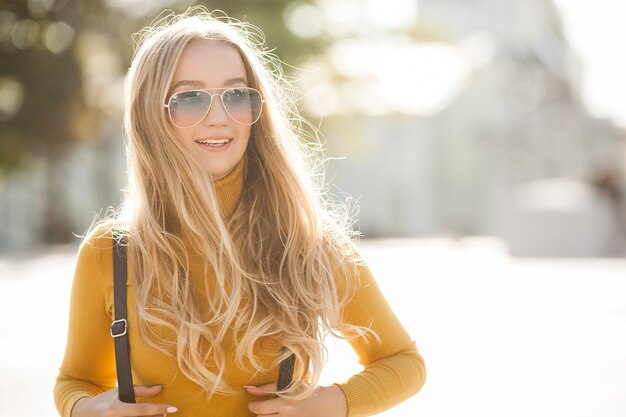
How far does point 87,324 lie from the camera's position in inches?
90.6

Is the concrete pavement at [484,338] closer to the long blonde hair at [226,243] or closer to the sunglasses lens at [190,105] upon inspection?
the long blonde hair at [226,243]

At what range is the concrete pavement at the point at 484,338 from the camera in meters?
5.86

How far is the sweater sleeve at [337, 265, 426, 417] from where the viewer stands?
2.37m

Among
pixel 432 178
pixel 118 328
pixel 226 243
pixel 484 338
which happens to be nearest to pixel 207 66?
pixel 226 243

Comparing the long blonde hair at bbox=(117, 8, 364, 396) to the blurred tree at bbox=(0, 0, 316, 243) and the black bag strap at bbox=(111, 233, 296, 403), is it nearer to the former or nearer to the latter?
the black bag strap at bbox=(111, 233, 296, 403)

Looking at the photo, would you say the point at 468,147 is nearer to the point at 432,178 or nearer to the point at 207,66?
the point at 432,178

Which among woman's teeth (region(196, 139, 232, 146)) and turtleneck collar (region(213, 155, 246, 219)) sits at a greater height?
woman's teeth (region(196, 139, 232, 146))

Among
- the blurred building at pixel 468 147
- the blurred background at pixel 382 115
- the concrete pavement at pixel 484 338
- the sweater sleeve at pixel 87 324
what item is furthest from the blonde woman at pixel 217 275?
the blurred building at pixel 468 147

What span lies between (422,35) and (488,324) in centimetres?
2144

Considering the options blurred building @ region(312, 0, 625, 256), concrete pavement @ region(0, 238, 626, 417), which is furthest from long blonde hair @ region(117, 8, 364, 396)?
blurred building @ region(312, 0, 625, 256)

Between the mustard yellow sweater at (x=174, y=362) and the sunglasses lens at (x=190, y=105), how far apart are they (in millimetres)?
199

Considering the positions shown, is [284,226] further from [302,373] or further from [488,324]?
[488,324]

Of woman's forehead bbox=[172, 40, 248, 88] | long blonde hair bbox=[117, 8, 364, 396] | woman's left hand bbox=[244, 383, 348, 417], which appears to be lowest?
woman's left hand bbox=[244, 383, 348, 417]

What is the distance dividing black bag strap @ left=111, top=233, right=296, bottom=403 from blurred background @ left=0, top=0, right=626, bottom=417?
87 cm
